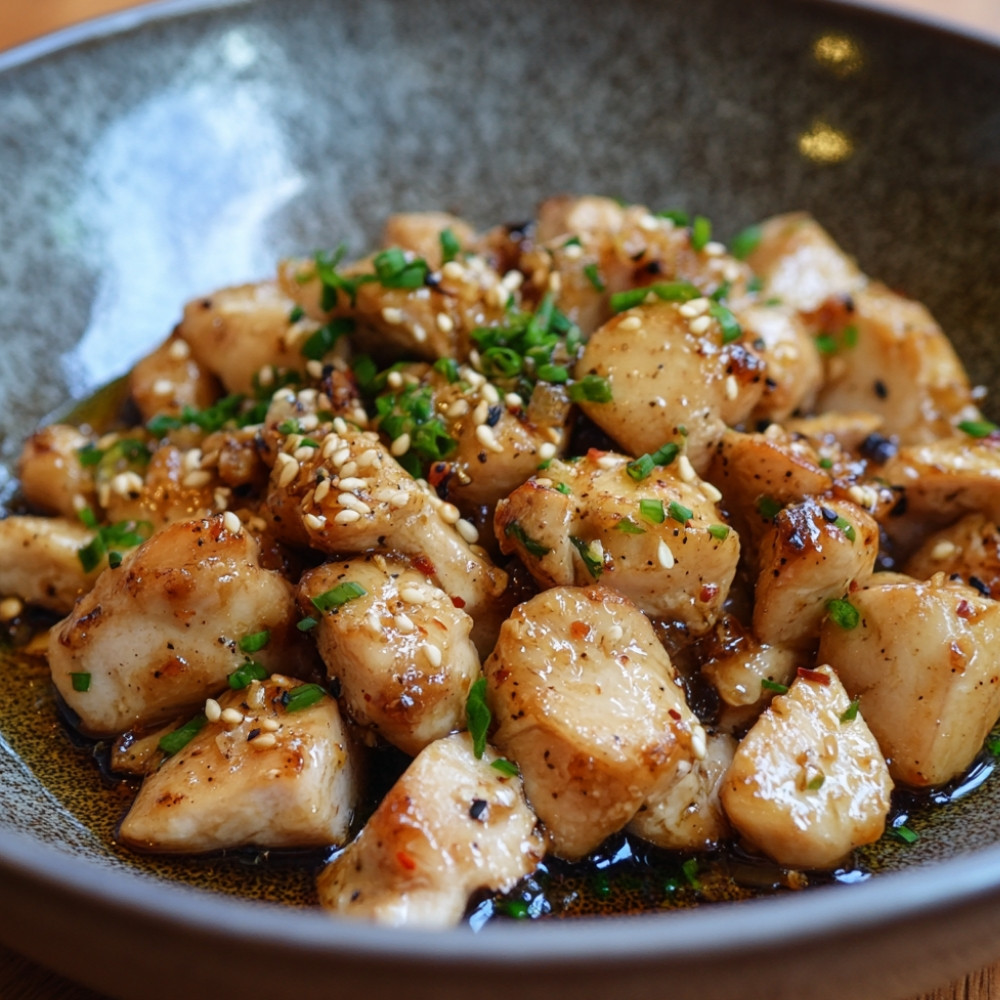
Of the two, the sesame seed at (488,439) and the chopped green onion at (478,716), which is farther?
the sesame seed at (488,439)

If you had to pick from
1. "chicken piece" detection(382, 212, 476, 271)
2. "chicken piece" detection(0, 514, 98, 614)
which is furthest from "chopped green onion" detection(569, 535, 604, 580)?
"chicken piece" detection(382, 212, 476, 271)

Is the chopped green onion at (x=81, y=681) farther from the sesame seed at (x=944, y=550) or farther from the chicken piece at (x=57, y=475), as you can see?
the sesame seed at (x=944, y=550)

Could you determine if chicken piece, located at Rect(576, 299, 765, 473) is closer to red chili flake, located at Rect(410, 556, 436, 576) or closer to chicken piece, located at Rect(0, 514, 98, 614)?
red chili flake, located at Rect(410, 556, 436, 576)

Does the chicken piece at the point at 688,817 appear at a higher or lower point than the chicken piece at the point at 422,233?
lower

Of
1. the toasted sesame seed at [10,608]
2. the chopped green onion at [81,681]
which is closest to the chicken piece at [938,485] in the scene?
the chopped green onion at [81,681]

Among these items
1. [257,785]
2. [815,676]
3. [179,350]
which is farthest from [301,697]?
[179,350]

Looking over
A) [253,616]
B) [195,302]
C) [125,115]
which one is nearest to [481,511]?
[253,616]
